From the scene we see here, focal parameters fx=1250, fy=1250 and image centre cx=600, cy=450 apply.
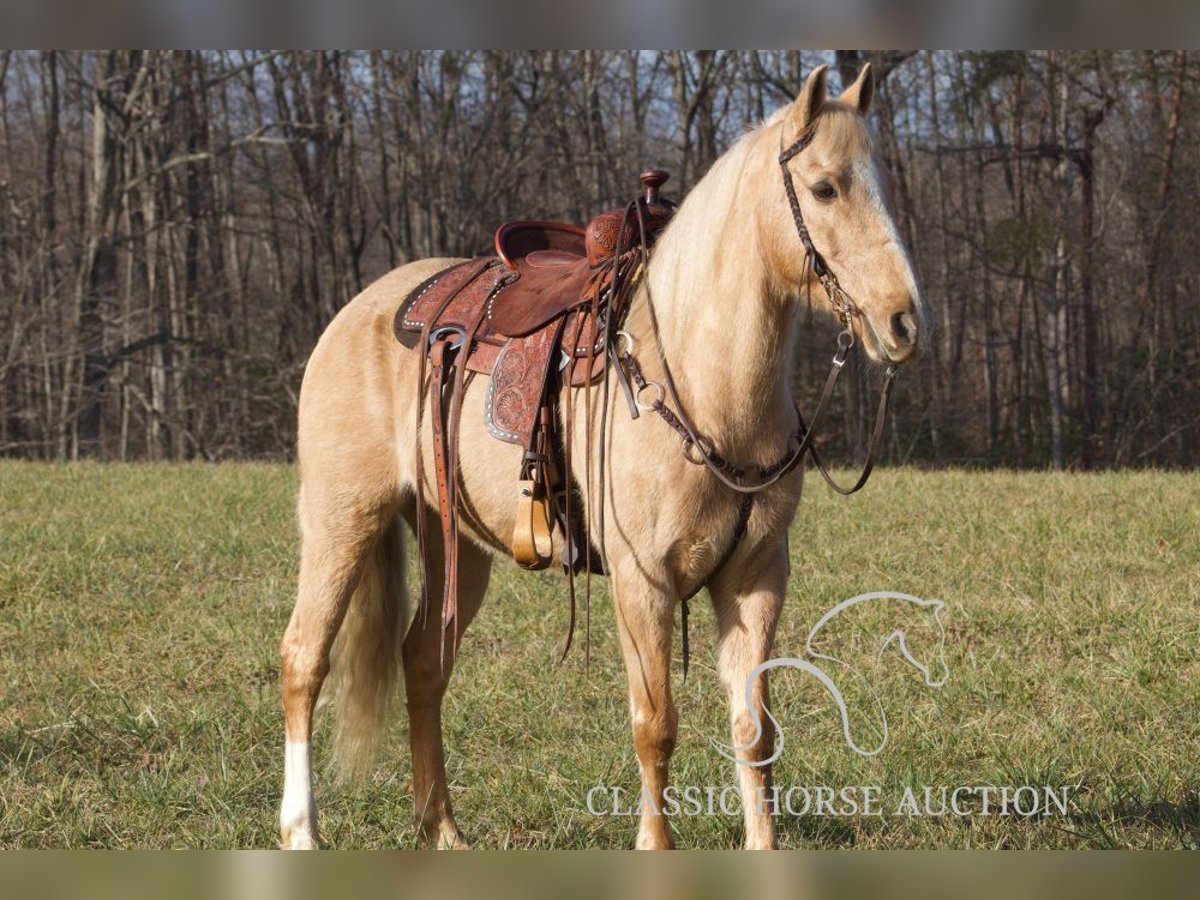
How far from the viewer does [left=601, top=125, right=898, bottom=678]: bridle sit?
306 centimetres

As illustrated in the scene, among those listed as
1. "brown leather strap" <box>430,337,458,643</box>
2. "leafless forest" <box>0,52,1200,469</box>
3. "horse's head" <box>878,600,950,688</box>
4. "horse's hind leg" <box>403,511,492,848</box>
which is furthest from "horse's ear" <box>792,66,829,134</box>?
"leafless forest" <box>0,52,1200,469</box>

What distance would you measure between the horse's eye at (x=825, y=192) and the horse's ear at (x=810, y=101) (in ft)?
0.51

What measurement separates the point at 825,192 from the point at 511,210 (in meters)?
20.0

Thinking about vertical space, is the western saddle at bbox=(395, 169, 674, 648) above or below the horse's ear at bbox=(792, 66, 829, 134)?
below

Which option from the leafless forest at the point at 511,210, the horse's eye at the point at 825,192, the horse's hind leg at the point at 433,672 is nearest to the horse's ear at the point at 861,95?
the horse's eye at the point at 825,192

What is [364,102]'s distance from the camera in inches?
894

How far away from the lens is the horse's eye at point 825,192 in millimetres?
3029

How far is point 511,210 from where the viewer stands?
73.9 ft

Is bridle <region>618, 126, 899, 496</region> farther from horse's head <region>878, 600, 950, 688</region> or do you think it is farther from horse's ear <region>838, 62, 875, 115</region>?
horse's head <region>878, 600, 950, 688</region>

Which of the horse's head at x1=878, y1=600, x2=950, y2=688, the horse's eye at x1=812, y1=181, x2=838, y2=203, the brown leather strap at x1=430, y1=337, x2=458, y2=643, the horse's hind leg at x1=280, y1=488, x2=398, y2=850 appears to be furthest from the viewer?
the horse's head at x1=878, y1=600, x2=950, y2=688

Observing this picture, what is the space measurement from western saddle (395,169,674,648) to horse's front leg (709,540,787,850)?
52 cm
